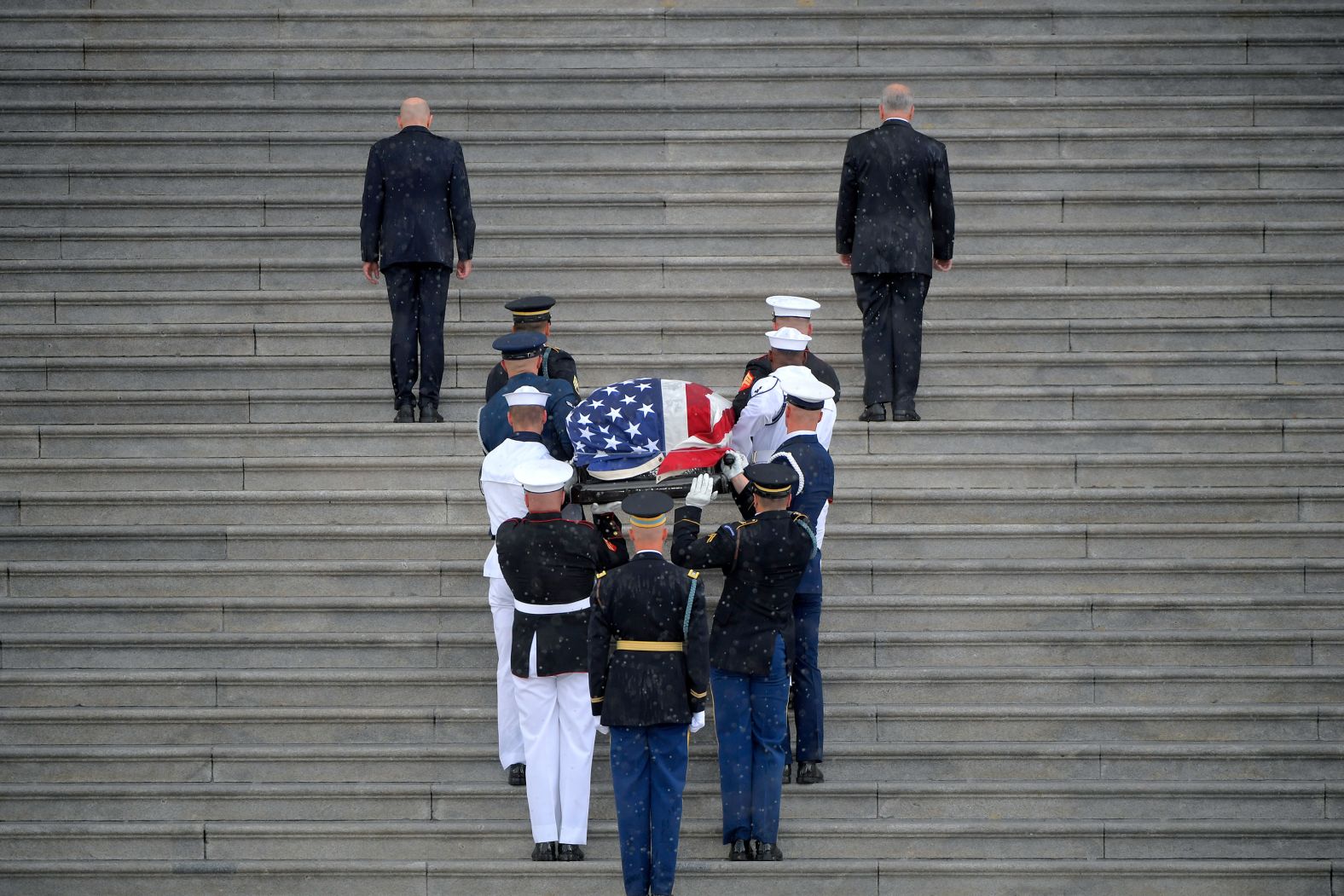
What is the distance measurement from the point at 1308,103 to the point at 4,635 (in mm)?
9660

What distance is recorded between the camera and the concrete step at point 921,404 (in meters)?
10.8

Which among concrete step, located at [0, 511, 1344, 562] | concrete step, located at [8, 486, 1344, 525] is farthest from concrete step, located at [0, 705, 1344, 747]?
concrete step, located at [8, 486, 1344, 525]

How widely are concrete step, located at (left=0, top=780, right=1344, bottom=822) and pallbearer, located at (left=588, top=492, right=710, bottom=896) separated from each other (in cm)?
75

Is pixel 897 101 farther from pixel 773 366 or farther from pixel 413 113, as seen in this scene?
pixel 413 113

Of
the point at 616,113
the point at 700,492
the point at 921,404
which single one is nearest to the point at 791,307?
the point at 700,492

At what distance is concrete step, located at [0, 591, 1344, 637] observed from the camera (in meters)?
9.69

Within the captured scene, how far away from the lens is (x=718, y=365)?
1132 cm

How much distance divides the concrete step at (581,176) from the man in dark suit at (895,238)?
1762 millimetres

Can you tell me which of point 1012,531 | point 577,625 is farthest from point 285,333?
point 1012,531

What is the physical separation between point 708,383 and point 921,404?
1.40m

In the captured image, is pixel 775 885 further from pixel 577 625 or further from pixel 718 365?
pixel 718 365

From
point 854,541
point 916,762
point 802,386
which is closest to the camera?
point 802,386

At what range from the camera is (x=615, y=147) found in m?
12.9

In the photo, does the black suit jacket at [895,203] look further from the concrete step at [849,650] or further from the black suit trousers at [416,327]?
the black suit trousers at [416,327]
